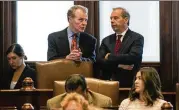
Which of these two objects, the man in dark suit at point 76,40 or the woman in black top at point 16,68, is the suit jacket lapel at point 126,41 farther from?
the woman in black top at point 16,68

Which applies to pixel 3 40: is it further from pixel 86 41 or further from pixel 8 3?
pixel 86 41

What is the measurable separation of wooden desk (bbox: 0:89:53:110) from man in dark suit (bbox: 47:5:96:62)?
0.54m

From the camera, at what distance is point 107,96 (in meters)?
4.36

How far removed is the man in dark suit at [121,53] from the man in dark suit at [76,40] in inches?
6.6

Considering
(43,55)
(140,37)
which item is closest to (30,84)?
(140,37)

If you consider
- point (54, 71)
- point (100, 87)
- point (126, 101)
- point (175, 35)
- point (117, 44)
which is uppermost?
point (175, 35)

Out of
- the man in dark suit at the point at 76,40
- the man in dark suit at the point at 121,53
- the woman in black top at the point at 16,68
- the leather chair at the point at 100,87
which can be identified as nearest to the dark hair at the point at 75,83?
the leather chair at the point at 100,87

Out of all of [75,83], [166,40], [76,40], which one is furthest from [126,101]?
[166,40]

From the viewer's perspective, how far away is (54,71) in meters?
4.75

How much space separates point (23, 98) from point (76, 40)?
0.95m

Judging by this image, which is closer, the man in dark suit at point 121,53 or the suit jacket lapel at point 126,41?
the man in dark suit at point 121,53

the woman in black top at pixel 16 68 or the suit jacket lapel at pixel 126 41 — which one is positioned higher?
the suit jacket lapel at pixel 126 41

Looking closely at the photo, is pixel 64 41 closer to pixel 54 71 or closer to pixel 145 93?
pixel 54 71

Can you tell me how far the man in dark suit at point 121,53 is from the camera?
4883 millimetres
